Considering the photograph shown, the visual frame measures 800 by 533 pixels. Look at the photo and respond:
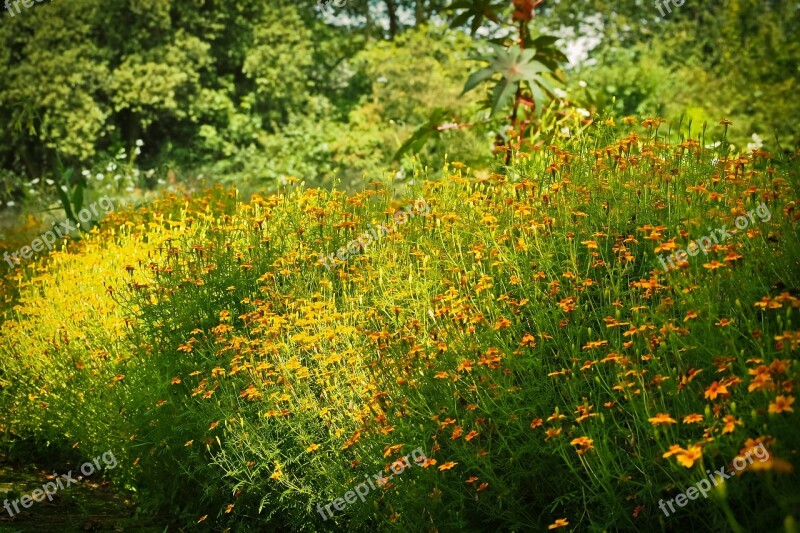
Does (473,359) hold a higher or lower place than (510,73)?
lower

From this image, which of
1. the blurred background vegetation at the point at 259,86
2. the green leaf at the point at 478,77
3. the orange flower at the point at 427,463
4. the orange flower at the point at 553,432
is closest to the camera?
the orange flower at the point at 553,432

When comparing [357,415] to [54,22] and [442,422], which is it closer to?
[442,422]

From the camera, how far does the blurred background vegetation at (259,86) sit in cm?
1587

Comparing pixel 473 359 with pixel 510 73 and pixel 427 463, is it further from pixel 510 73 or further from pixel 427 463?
pixel 510 73

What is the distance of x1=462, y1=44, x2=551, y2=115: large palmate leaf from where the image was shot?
5.81m

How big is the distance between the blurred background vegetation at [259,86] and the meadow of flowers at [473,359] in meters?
9.06

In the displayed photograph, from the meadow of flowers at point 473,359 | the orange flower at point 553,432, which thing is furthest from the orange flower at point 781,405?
the orange flower at point 553,432

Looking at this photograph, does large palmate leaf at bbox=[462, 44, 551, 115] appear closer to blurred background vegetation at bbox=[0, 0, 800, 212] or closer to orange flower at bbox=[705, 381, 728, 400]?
orange flower at bbox=[705, 381, 728, 400]

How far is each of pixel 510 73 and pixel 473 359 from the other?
327cm

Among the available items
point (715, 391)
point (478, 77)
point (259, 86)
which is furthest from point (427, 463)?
point (259, 86)

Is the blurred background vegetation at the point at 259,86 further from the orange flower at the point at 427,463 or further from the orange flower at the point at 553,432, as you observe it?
the orange flower at the point at 553,432

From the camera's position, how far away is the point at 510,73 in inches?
232

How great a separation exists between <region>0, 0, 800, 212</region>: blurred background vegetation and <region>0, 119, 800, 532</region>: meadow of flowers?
29.7 ft

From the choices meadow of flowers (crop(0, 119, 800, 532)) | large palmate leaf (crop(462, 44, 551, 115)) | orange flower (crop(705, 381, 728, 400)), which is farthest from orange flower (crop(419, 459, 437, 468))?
large palmate leaf (crop(462, 44, 551, 115))
